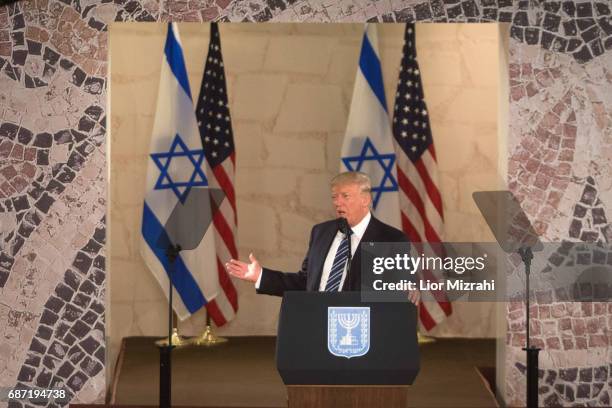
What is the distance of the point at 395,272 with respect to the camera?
15.9 feet

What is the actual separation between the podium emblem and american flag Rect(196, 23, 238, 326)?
3777mm

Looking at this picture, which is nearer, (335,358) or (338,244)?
(335,358)

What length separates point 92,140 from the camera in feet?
20.6

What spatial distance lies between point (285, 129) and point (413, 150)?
114 cm

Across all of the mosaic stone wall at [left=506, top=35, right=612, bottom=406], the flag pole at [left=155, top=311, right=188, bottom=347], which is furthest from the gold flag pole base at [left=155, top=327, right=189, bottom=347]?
the mosaic stone wall at [left=506, top=35, right=612, bottom=406]

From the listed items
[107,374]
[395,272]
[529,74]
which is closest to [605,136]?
[529,74]

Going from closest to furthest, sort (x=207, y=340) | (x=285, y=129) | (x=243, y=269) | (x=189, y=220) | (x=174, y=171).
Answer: (x=243, y=269) < (x=189, y=220) < (x=174, y=171) < (x=207, y=340) < (x=285, y=129)

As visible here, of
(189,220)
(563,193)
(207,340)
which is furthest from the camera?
(207,340)

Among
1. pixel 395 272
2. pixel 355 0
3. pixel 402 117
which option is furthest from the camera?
pixel 402 117

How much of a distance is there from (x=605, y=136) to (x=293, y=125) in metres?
3.16

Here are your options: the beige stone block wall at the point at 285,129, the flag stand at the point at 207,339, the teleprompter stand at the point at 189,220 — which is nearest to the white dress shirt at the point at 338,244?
the teleprompter stand at the point at 189,220

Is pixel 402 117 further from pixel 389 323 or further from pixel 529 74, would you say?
pixel 389 323

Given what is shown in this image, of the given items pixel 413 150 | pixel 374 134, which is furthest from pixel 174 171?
pixel 413 150

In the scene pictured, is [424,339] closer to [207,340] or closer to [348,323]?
[207,340]
